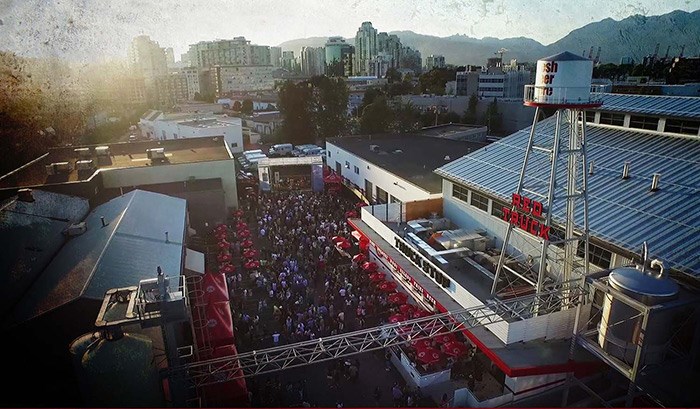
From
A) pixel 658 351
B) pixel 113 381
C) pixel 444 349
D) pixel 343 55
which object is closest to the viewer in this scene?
pixel 113 381

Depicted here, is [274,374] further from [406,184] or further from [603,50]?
[603,50]

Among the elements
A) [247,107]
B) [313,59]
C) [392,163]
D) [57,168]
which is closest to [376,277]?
[392,163]

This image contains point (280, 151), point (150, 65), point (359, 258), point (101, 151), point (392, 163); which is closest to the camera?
point (359, 258)

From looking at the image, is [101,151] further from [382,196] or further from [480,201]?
[480,201]

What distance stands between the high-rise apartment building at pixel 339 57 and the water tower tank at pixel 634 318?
154398 millimetres

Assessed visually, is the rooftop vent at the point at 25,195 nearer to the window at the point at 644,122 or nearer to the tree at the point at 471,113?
the window at the point at 644,122

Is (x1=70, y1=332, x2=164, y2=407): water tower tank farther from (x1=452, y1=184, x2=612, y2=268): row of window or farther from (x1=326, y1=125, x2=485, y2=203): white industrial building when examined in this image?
(x1=326, y1=125, x2=485, y2=203): white industrial building

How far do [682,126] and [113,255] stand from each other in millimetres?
25836

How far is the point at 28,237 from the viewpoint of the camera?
1934 centimetres

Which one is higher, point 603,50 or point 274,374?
point 603,50

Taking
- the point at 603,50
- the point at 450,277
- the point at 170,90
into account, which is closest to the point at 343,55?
the point at 170,90

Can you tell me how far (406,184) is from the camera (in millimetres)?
30703

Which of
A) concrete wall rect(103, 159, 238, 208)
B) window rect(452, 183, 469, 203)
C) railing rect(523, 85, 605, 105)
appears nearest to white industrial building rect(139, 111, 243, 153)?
concrete wall rect(103, 159, 238, 208)

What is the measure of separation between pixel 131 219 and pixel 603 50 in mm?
164002
